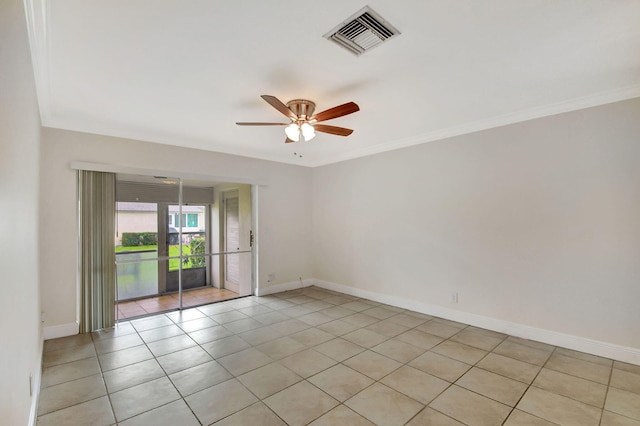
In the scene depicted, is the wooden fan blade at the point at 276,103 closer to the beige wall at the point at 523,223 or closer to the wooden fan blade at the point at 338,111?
the wooden fan blade at the point at 338,111

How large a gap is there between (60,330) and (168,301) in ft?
4.81

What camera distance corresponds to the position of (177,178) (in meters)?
4.62

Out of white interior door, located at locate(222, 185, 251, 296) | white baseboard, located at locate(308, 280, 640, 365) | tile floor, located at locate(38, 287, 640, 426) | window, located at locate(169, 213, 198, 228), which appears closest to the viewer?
tile floor, located at locate(38, 287, 640, 426)

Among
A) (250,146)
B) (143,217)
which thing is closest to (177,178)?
(143,217)

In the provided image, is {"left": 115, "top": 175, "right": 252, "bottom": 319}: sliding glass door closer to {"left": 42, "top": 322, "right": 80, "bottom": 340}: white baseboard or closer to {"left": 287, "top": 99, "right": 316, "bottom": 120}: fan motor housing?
{"left": 42, "top": 322, "right": 80, "bottom": 340}: white baseboard

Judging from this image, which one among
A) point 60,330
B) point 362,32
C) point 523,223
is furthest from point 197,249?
point 523,223

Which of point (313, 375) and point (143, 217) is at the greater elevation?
point (143, 217)

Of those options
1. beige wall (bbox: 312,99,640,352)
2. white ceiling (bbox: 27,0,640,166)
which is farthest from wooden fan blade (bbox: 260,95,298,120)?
beige wall (bbox: 312,99,640,352)

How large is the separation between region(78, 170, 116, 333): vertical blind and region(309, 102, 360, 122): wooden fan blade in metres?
3.04

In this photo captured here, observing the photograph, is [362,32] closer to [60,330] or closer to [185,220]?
[185,220]

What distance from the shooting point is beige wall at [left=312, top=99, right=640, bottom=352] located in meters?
2.92

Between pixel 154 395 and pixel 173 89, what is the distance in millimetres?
2723

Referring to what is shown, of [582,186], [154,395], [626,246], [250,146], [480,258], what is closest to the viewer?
[154,395]

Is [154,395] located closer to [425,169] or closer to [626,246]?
[425,169]
